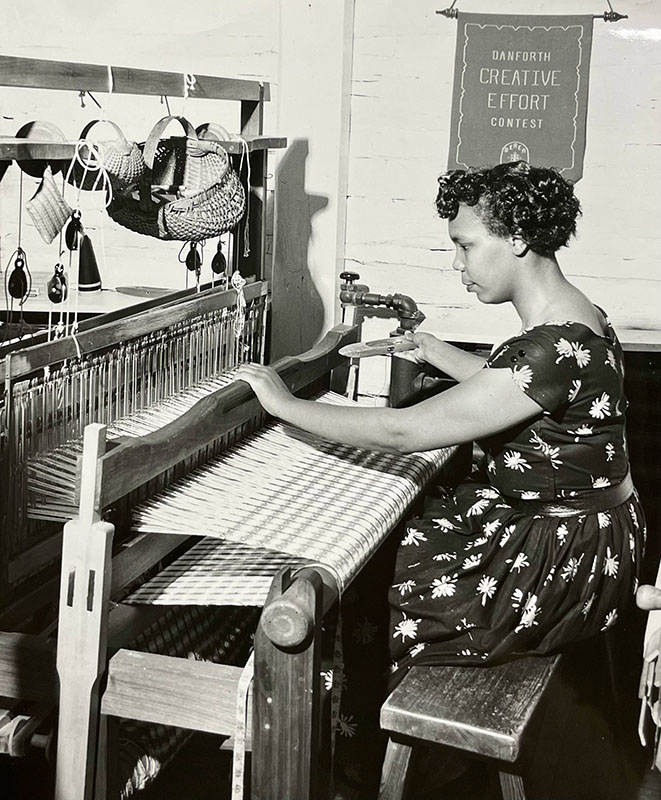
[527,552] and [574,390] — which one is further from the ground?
[574,390]

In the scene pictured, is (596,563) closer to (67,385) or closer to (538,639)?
(538,639)

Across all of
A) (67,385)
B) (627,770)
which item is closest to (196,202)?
(67,385)

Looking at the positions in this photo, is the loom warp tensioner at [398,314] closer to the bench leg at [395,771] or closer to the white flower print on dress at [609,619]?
the white flower print on dress at [609,619]

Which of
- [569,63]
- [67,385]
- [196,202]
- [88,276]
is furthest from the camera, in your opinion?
[569,63]

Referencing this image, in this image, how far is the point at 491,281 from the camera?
2354 millimetres

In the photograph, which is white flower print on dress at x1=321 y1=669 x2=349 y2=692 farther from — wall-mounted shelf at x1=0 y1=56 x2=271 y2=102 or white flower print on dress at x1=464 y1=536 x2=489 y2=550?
wall-mounted shelf at x1=0 y1=56 x2=271 y2=102

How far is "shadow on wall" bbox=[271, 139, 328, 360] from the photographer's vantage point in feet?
11.8

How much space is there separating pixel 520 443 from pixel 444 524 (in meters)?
0.29

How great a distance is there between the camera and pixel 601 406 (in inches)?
90.4

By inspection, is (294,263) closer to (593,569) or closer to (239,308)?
(239,308)

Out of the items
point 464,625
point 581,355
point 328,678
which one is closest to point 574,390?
point 581,355

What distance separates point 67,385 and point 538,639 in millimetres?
1145

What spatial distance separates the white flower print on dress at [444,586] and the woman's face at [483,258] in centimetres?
63

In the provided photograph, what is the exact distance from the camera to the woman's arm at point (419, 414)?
2.19 m
